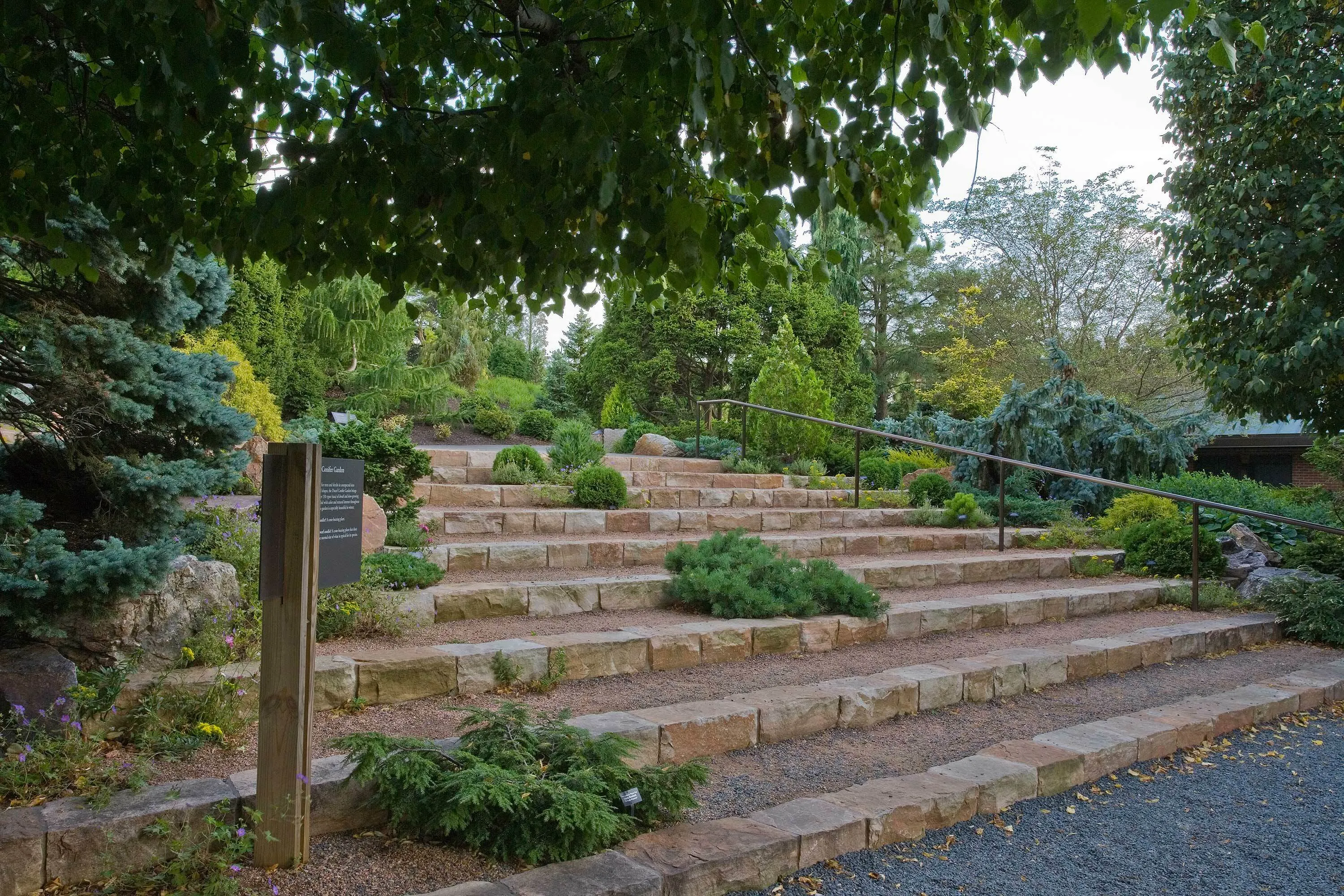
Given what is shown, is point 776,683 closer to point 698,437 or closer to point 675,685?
point 675,685

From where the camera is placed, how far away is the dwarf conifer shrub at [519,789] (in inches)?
110

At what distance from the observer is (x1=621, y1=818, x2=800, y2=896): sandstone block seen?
9.09ft

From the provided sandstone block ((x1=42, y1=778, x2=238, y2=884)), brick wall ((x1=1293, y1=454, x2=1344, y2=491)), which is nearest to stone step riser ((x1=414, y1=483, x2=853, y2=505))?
sandstone block ((x1=42, y1=778, x2=238, y2=884))

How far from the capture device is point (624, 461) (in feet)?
36.5

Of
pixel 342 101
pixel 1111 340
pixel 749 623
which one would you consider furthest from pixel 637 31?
pixel 1111 340

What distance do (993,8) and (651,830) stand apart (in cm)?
278

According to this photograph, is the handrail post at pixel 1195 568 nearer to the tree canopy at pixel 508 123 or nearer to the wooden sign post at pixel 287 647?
the tree canopy at pixel 508 123

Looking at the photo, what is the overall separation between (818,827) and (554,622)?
2.66 metres

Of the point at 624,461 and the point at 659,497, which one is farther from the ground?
the point at 624,461

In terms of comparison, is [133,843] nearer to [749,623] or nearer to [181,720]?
[181,720]

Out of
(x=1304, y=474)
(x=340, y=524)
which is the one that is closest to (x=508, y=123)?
(x=340, y=524)

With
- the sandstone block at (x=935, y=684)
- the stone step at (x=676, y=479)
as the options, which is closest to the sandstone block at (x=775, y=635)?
the sandstone block at (x=935, y=684)

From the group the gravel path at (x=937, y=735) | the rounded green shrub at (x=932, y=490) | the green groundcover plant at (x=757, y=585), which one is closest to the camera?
the gravel path at (x=937, y=735)

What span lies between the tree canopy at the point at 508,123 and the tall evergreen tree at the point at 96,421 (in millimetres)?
463
